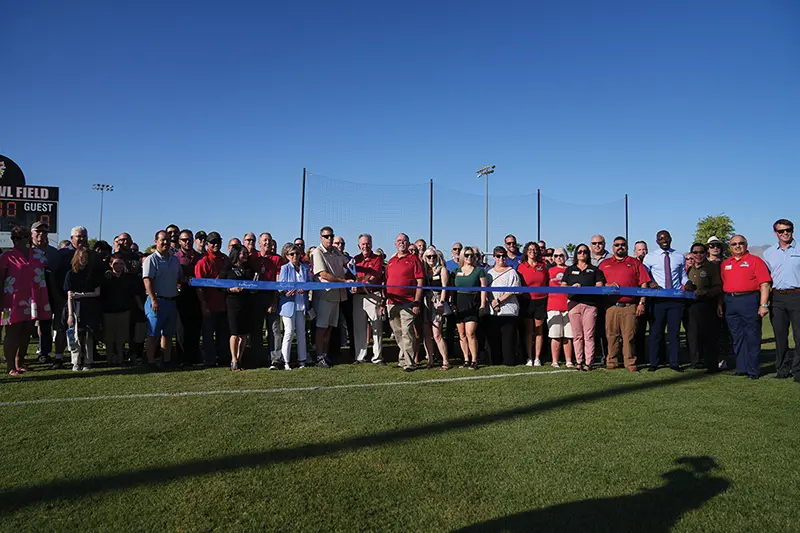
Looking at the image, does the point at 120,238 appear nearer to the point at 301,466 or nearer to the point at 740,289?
the point at 301,466

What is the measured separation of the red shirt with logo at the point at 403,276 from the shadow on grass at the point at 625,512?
16.3 feet

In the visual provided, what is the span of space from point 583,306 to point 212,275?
226 inches

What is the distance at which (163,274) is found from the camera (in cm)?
802

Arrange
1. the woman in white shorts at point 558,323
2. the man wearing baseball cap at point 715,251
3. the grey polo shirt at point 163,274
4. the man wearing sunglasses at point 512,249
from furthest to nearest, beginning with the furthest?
1. the man wearing sunglasses at point 512,249
2. the man wearing baseball cap at point 715,251
3. the woman in white shorts at point 558,323
4. the grey polo shirt at point 163,274

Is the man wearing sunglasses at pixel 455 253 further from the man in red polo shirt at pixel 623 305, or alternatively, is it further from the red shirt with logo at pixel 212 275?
the red shirt with logo at pixel 212 275

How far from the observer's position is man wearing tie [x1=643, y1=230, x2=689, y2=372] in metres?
8.23

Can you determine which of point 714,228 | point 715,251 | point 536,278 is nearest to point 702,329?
point 715,251

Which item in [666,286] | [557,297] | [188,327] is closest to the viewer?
[557,297]

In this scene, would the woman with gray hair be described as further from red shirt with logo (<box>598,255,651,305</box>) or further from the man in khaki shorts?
red shirt with logo (<box>598,255,651,305</box>)

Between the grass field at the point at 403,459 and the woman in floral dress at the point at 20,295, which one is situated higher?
the woman in floral dress at the point at 20,295

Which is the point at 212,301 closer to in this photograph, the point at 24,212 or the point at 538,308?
the point at 538,308

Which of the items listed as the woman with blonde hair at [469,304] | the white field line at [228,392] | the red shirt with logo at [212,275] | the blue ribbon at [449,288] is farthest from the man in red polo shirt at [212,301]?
the woman with blonde hair at [469,304]

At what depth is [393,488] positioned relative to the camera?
3627mm

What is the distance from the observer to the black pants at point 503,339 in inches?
340
